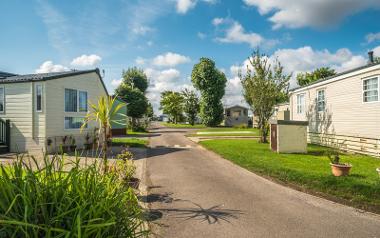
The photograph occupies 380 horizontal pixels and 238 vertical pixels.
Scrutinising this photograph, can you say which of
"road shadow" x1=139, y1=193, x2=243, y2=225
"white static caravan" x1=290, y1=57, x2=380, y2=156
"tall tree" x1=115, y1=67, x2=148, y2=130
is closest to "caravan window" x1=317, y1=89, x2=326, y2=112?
"white static caravan" x1=290, y1=57, x2=380, y2=156

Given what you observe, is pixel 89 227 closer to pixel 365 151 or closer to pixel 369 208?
pixel 369 208

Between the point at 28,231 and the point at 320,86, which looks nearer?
the point at 28,231

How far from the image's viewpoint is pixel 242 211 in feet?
19.4

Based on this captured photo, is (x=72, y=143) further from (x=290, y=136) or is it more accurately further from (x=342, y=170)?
(x=342, y=170)

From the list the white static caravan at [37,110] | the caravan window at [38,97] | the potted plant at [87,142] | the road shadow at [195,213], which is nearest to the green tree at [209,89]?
the potted plant at [87,142]

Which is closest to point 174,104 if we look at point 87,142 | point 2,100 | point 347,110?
point 87,142

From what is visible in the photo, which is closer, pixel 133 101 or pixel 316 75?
pixel 133 101

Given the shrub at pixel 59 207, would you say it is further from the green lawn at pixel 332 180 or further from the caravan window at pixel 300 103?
the caravan window at pixel 300 103

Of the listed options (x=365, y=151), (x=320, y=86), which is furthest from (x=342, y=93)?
(x=365, y=151)

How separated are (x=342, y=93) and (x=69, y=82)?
1793 centimetres

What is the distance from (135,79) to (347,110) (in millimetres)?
38740

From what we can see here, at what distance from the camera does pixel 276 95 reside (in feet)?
65.6

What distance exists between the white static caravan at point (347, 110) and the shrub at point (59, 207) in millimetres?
12246

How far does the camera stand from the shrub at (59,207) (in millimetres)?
2311
